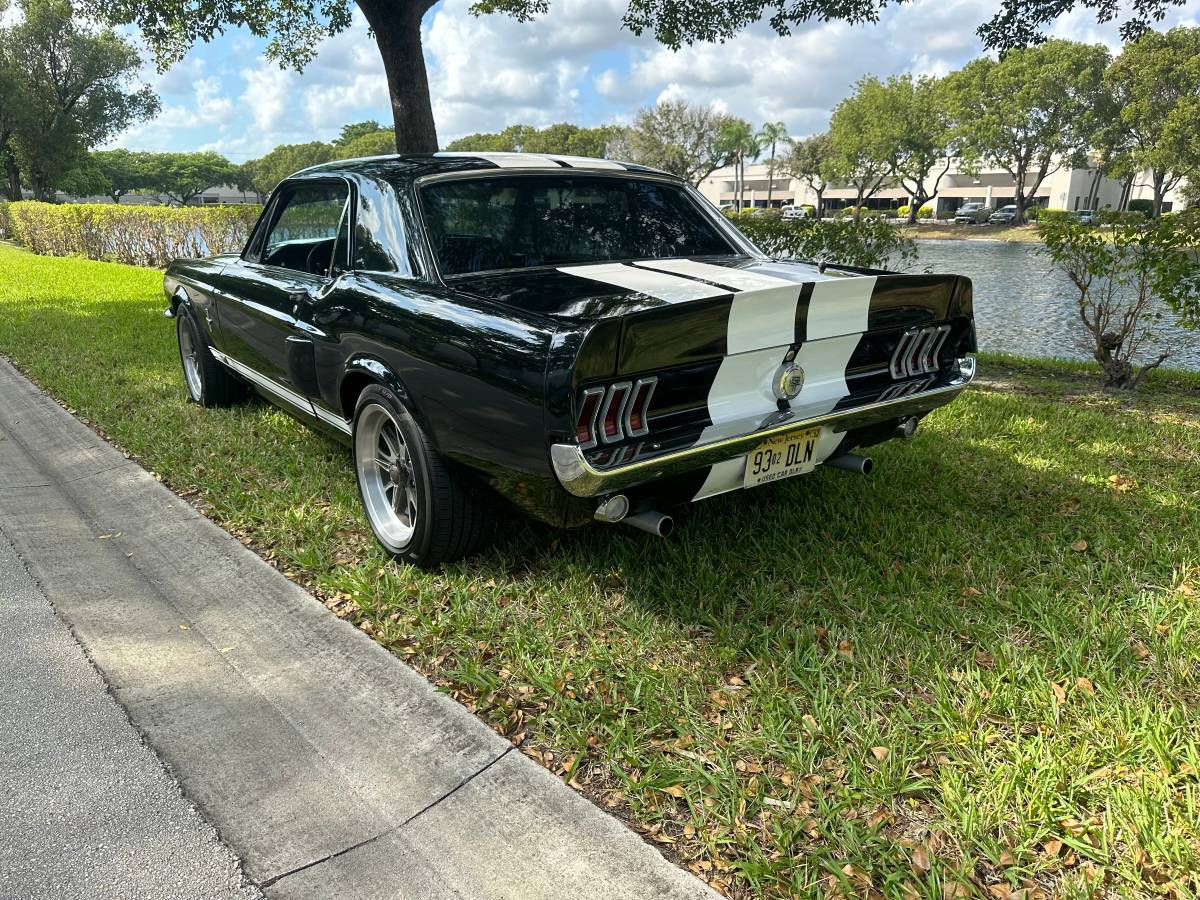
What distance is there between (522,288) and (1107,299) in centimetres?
588

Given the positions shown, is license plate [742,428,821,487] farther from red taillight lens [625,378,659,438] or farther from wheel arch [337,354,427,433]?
wheel arch [337,354,427,433]

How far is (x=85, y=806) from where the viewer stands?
216cm

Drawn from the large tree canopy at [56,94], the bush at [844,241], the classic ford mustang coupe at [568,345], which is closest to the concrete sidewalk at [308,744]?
the classic ford mustang coupe at [568,345]

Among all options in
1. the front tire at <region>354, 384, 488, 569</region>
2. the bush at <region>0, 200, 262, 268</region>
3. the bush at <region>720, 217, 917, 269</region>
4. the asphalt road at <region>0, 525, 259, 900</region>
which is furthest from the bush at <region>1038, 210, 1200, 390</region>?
the bush at <region>0, 200, 262, 268</region>

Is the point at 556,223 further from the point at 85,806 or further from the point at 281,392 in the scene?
the point at 85,806

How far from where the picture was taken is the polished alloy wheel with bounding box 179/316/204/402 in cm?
574

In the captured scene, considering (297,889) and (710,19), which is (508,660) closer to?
(297,889)

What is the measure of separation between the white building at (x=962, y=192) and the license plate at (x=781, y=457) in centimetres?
6765

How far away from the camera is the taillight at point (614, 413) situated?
2463 millimetres

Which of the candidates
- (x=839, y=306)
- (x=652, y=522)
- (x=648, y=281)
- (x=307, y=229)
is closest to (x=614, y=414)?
(x=652, y=522)

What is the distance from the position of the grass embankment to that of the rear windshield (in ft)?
154

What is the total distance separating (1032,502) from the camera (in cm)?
394

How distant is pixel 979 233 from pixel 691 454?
183ft

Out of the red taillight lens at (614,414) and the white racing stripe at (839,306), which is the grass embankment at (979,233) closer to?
the white racing stripe at (839,306)
